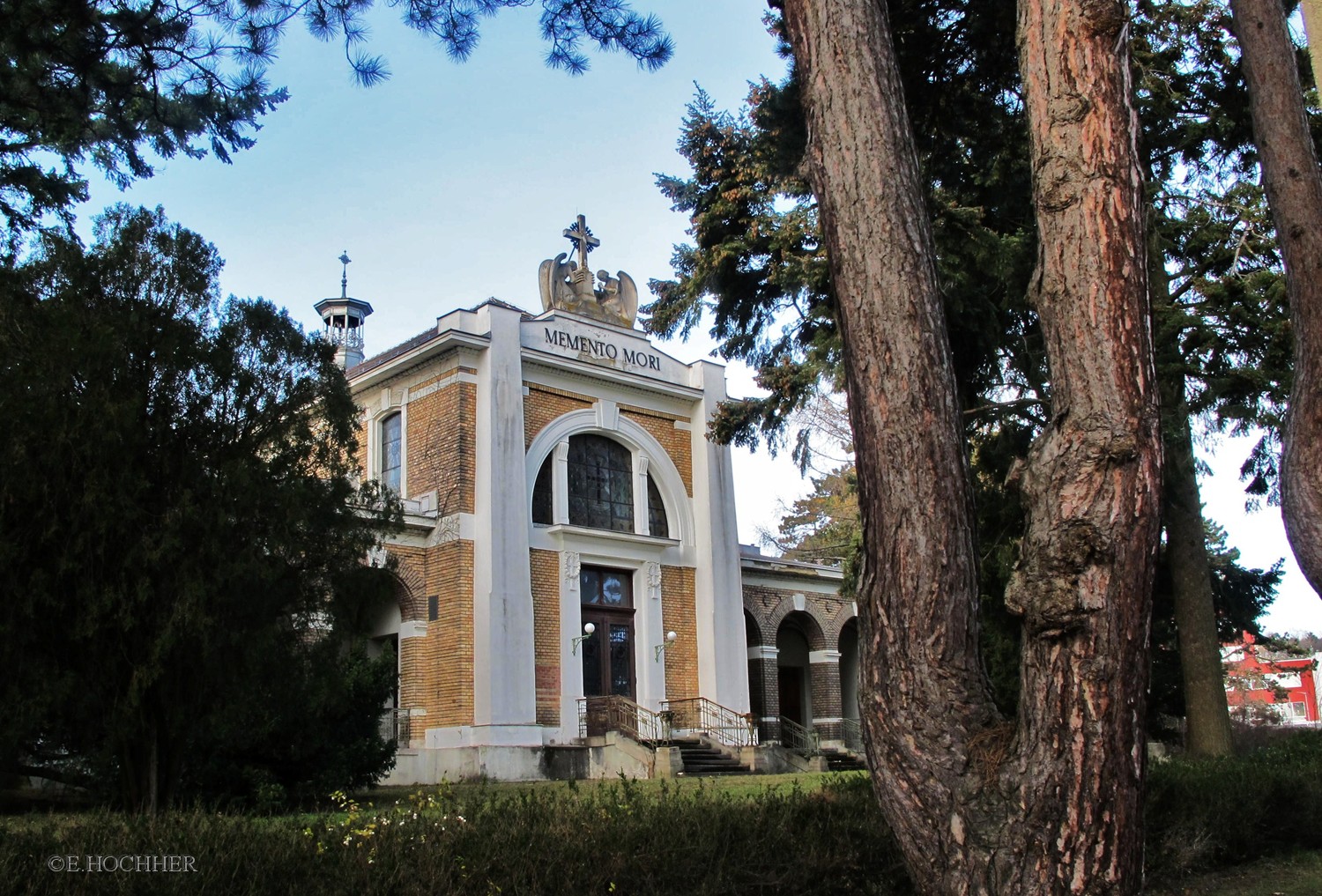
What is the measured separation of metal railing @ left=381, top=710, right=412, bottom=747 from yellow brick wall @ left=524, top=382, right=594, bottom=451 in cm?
548

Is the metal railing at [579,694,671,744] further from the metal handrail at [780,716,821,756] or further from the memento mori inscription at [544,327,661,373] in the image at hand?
the memento mori inscription at [544,327,661,373]

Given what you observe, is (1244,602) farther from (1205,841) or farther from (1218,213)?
(1205,841)

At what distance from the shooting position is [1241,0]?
859 cm

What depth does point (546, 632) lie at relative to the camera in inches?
894

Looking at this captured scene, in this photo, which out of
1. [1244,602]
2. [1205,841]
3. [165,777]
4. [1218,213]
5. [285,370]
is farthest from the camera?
[1244,602]

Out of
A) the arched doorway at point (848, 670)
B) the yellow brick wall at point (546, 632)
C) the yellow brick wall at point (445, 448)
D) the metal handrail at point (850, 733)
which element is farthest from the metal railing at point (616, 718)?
the arched doorway at point (848, 670)

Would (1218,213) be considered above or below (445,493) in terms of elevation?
above

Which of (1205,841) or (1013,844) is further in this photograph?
(1205,841)

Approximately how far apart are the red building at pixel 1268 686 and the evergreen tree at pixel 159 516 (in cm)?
2441

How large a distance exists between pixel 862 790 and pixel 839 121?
211 inches

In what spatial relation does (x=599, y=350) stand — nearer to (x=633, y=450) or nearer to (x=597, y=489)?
(x=633, y=450)

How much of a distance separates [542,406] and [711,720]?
733 cm

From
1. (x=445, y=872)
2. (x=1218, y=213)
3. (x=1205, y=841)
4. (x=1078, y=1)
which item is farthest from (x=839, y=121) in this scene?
(x=1218, y=213)

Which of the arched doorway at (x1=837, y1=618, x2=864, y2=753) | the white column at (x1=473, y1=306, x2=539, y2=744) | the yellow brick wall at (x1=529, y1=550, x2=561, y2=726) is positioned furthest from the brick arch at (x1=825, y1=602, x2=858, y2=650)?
the white column at (x1=473, y1=306, x2=539, y2=744)
